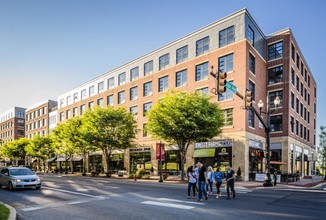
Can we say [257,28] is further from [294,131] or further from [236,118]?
[294,131]

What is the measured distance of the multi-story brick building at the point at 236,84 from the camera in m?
31.5

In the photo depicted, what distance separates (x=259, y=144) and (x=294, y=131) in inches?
310

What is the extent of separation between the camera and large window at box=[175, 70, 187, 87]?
3772 cm

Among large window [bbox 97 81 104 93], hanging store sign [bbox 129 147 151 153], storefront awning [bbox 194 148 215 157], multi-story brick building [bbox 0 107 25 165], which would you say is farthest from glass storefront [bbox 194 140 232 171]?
multi-story brick building [bbox 0 107 25 165]

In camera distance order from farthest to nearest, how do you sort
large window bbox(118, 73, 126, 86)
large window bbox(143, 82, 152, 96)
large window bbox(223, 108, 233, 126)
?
1. large window bbox(118, 73, 126, 86)
2. large window bbox(143, 82, 152, 96)
3. large window bbox(223, 108, 233, 126)

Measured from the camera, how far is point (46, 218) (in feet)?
31.3

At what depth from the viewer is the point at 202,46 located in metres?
35.9

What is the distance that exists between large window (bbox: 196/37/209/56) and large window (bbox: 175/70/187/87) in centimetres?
328

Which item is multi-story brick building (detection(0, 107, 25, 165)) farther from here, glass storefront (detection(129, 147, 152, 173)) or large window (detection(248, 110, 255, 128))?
large window (detection(248, 110, 255, 128))

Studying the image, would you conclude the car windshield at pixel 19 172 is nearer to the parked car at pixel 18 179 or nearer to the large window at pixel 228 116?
the parked car at pixel 18 179

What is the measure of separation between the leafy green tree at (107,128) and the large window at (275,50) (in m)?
21.3

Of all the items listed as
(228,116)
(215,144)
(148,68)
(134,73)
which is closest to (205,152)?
(215,144)

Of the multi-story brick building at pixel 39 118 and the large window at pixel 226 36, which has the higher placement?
the large window at pixel 226 36

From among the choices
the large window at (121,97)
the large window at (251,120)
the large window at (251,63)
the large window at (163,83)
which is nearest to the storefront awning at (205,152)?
the large window at (251,120)
